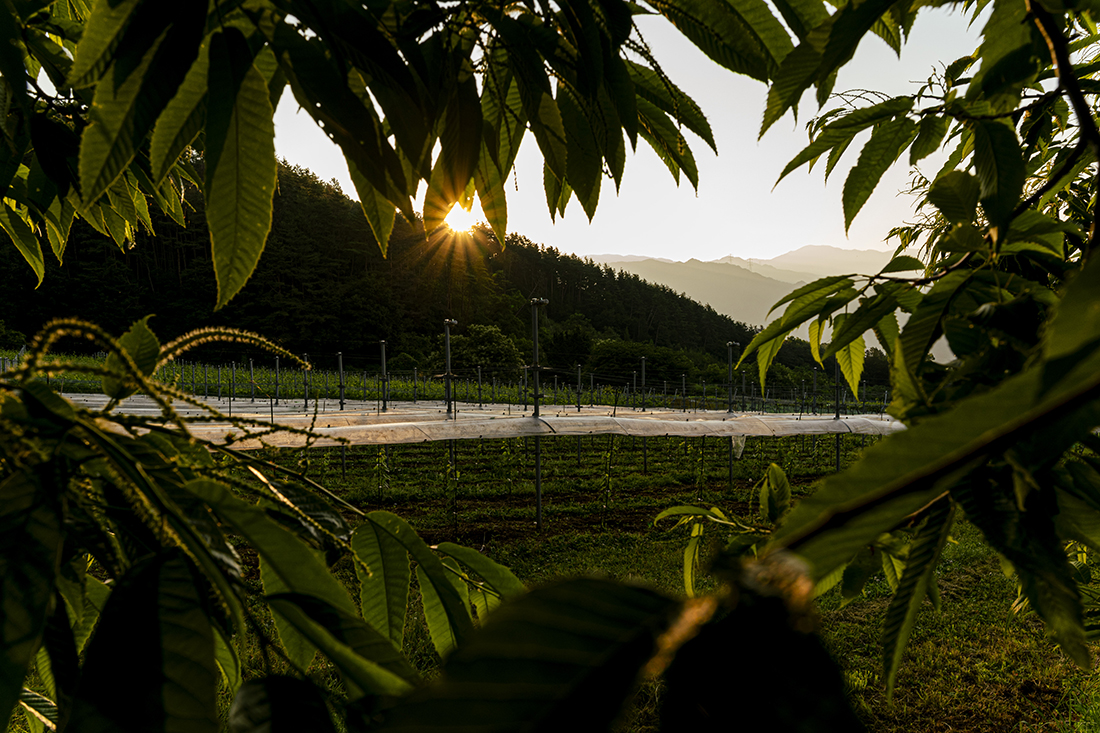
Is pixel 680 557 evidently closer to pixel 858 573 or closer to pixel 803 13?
pixel 858 573

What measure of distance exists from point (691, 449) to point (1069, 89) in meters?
11.2

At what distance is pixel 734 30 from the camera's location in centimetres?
41

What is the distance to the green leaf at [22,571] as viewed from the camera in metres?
0.19

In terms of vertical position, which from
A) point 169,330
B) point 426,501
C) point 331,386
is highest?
point 169,330

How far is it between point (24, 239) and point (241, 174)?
0.81 meters

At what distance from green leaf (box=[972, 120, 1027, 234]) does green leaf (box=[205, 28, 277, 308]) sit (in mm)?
536

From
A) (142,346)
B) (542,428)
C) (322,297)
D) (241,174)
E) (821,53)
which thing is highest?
(322,297)

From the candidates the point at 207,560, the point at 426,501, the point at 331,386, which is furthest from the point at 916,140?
the point at 331,386

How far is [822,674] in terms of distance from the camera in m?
0.12

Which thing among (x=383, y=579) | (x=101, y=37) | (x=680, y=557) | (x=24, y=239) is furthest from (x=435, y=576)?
(x=680, y=557)

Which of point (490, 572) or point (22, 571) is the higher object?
point (22, 571)

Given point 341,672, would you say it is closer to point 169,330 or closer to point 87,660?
point 87,660

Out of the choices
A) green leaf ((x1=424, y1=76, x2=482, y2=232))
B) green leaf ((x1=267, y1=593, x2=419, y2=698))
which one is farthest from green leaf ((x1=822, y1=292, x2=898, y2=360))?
green leaf ((x1=267, y1=593, x2=419, y2=698))

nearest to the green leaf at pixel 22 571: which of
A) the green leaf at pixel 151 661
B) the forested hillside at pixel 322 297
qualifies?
the green leaf at pixel 151 661
